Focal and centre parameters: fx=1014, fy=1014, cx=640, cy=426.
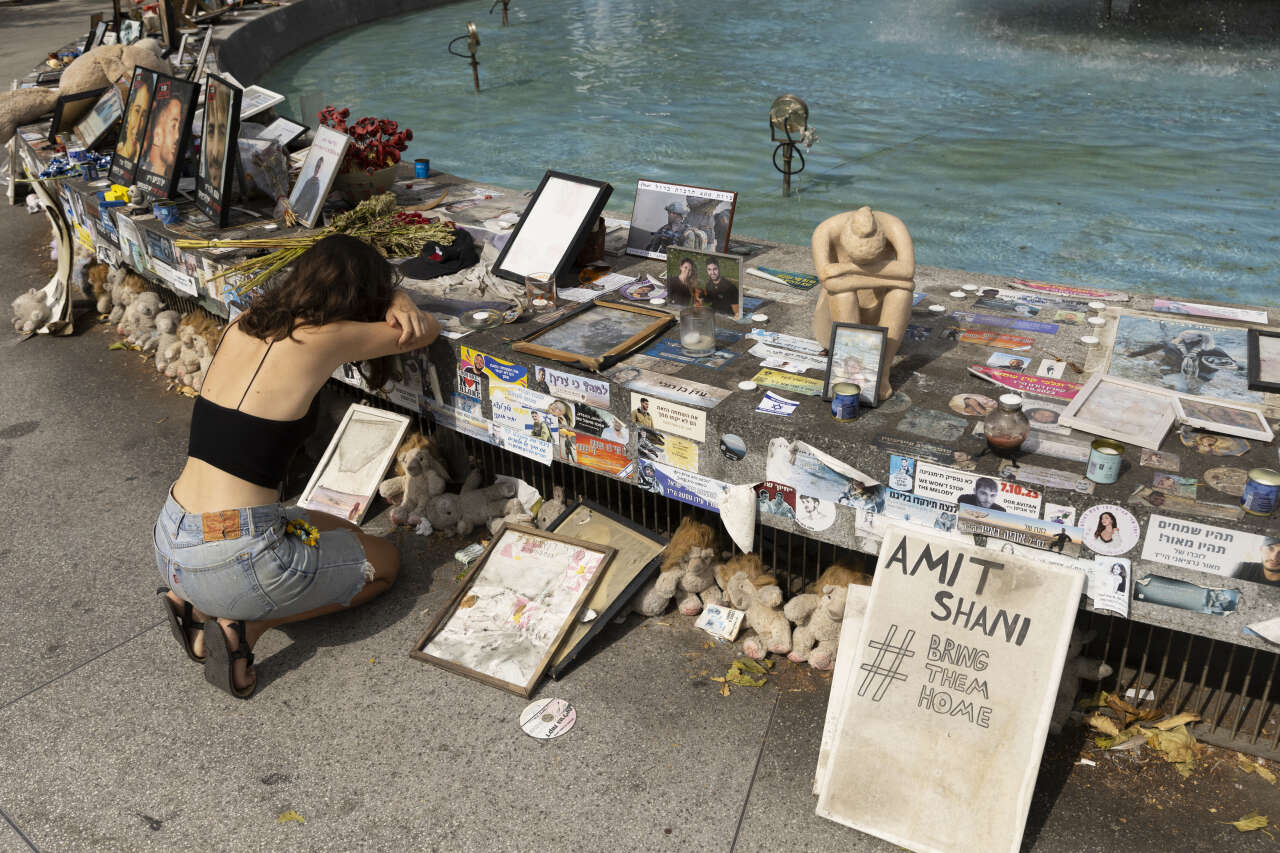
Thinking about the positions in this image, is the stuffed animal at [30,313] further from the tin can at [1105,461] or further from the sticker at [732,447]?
the tin can at [1105,461]

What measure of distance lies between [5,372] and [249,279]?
2787 mm

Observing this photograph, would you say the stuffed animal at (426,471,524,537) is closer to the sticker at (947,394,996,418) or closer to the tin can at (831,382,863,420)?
the tin can at (831,382,863,420)

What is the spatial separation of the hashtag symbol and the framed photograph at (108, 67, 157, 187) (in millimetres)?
6147

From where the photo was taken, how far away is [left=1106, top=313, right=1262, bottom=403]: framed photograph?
400cm

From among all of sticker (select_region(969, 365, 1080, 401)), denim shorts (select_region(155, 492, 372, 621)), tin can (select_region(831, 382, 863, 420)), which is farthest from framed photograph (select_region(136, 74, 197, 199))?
sticker (select_region(969, 365, 1080, 401))

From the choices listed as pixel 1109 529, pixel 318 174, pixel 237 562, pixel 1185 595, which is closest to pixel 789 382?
pixel 1109 529

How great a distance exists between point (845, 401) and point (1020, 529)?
778 mm

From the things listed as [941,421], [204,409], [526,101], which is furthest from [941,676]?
[526,101]

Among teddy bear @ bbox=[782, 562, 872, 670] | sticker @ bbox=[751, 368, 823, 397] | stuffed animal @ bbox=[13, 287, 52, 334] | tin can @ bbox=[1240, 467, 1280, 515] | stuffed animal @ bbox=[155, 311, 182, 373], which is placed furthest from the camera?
stuffed animal @ bbox=[13, 287, 52, 334]

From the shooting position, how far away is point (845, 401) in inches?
150

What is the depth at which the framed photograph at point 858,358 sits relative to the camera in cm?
386

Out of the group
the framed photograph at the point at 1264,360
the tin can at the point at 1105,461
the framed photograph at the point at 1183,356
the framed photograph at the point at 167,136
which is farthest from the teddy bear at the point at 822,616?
the framed photograph at the point at 167,136

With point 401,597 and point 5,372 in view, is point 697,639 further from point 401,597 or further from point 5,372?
point 5,372

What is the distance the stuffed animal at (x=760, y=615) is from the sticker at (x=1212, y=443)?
5.29ft
